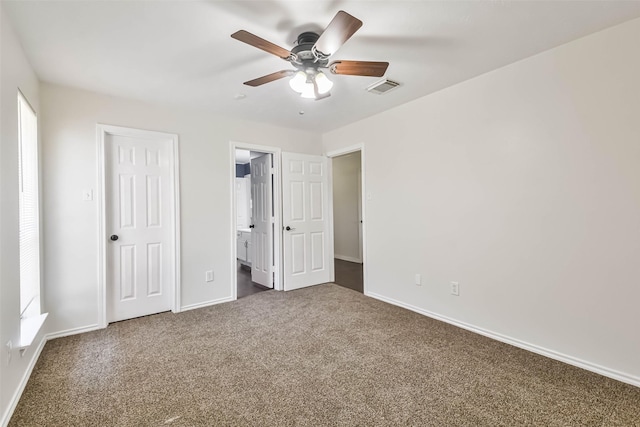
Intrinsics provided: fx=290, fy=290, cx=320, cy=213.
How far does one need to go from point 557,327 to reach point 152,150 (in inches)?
168

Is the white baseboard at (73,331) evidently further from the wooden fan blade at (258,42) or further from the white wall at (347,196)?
the white wall at (347,196)

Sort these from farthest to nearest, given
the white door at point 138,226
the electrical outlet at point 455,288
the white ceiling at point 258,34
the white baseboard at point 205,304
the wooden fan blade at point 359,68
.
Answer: the white baseboard at point 205,304, the white door at point 138,226, the electrical outlet at point 455,288, the wooden fan blade at point 359,68, the white ceiling at point 258,34

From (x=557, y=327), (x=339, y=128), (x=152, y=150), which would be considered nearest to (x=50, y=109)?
(x=152, y=150)

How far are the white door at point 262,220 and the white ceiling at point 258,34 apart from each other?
1594mm

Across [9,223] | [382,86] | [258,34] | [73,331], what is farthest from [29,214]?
[382,86]

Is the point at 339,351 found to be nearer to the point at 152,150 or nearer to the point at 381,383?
the point at 381,383

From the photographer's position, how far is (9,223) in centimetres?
178

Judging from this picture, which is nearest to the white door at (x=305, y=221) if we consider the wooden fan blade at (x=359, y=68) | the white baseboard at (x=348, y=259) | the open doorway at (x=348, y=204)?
the white baseboard at (x=348, y=259)

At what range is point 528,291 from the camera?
96.2 inches

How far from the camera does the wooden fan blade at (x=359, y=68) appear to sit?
1.97m

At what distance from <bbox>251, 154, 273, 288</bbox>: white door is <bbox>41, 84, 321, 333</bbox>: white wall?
0.68 meters

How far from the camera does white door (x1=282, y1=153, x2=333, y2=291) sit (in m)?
4.27

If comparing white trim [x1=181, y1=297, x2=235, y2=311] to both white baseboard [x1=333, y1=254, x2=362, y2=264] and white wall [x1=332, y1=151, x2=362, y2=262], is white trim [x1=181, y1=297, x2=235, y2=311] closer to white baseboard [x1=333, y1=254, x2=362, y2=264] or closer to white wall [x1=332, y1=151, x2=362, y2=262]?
white baseboard [x1=333, y1=254, x2=362, y2=264]

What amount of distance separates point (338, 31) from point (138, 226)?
295 centimetres
